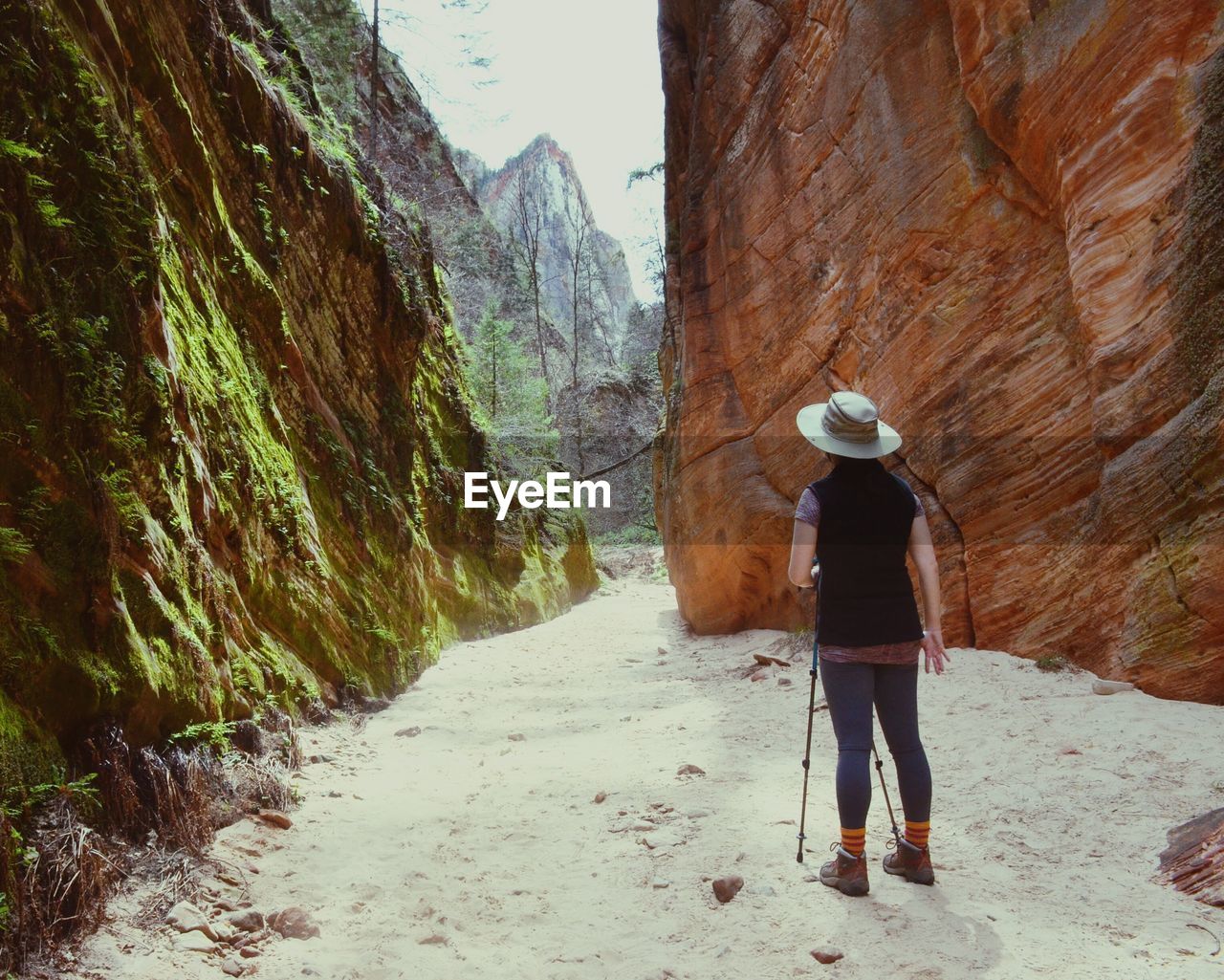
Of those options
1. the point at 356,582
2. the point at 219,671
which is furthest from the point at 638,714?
the point at 219,671

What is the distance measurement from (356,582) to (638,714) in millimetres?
3222

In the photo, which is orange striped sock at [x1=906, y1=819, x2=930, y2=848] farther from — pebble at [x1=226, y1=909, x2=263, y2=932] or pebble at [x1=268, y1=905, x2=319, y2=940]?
pebble at [x1=226, y1=909, x2=263, y2=932]

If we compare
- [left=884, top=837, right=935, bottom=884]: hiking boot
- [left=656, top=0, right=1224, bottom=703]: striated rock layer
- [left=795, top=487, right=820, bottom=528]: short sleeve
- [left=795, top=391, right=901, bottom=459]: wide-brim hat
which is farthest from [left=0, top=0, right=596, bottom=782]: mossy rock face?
[left=656, top=0, right=1224, bottom=703]: striated rock layer

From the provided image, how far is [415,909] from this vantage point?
10.8 ft

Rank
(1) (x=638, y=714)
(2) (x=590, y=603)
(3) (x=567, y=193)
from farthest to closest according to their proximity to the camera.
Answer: (3) (x=567, y=193) → (2) (x=590, y=603) → (1) (x=638, y=714)

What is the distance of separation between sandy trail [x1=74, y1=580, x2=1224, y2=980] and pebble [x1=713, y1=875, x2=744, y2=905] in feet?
0.19

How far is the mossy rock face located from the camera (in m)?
3.29

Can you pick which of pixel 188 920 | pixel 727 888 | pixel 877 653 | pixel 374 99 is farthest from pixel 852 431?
pixel 374 99

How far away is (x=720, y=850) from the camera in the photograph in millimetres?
3699

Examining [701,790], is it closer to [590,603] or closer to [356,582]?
[356,582]

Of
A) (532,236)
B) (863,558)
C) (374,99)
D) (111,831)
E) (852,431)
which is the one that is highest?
(532,236)

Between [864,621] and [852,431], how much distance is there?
0.86 m

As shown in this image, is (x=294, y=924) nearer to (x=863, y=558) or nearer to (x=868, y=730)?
(x=868, y=730)

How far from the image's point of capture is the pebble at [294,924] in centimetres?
301
